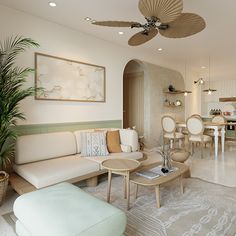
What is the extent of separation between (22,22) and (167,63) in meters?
4.46

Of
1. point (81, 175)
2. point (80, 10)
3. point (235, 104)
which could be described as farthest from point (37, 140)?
point (235, 104)

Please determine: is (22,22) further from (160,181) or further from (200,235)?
(200,235)

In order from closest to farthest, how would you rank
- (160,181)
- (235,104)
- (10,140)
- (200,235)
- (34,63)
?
(200,235), (160,181), (10,140), (34,63), (235,104)

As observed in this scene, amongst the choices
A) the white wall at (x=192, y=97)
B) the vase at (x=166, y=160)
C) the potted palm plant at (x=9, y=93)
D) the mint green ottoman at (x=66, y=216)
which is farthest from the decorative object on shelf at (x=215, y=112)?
the mint green ottoman at (x=66, y=216)

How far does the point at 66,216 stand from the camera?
1.36 metres

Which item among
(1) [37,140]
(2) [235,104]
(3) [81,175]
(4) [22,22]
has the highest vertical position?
(4) [22,22]

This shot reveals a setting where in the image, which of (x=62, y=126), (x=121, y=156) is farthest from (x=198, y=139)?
(x=62, y=126)

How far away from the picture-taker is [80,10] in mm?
2967

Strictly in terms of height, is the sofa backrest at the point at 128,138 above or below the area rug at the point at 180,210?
above

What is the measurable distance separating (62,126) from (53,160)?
76 cm

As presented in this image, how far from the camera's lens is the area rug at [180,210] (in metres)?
1.89

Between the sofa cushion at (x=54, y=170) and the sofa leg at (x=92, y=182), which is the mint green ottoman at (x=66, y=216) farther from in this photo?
the sofa leg at (x=92, y=182)

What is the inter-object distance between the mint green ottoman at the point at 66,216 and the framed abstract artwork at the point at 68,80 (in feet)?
6.65

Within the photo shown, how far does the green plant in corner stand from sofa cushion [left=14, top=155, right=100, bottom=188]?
1.31 feet
